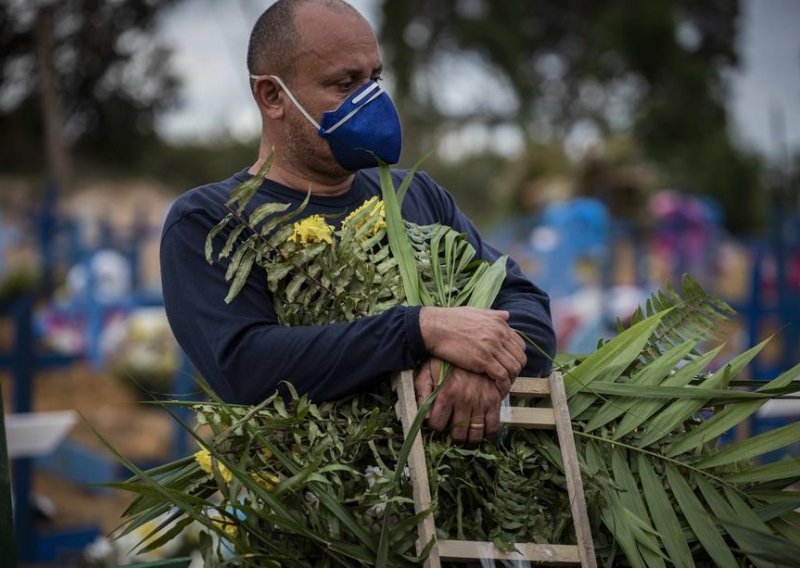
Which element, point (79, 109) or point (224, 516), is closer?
point (224, 516)

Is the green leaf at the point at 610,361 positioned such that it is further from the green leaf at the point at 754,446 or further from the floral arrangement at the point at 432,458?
the green leaf at the point at 754,446

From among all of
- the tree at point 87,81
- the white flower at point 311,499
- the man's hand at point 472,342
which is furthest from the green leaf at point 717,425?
the tree at point 87,81

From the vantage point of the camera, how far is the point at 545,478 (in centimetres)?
244

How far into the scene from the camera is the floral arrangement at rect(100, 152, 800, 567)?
231 cm

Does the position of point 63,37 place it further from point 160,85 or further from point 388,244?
point 388,244

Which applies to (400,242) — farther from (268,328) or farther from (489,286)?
(268,328)

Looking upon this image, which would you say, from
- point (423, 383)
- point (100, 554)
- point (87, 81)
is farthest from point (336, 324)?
point (87, 81)

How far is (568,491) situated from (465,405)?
1.01 ft

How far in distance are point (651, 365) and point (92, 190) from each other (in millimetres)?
Answer: 28635

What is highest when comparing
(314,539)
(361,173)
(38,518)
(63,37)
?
(63,37)

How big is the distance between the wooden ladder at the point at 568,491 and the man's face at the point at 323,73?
71 centimetres

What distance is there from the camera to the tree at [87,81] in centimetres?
3091

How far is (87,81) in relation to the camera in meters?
32.1

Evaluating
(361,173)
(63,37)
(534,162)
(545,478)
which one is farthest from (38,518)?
(63,37)
